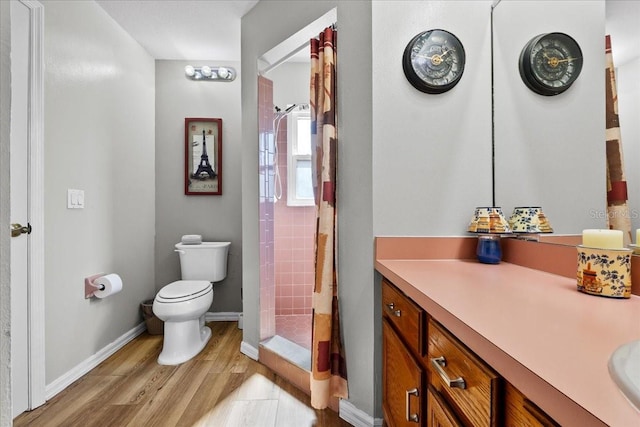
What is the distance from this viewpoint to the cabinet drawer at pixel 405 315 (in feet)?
2.97

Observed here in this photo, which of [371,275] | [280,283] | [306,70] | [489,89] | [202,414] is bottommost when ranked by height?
[202,414]

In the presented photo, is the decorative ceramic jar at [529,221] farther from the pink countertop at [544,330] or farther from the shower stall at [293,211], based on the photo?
the shower stall at [293,211]

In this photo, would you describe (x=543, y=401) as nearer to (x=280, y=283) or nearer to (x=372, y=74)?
(x=372, y=74)

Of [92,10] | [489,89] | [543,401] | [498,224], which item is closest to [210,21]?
[92,10]

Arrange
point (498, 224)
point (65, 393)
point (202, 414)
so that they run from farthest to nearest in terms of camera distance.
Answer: point (65, 393) < point (202, 414) < point (498, 224)

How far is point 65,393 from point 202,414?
88 cm

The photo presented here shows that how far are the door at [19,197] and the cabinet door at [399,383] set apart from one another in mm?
1810

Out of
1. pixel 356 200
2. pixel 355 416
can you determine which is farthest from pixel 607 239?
pixel 355 416

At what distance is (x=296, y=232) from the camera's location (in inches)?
114

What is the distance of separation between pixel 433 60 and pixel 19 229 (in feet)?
7.18

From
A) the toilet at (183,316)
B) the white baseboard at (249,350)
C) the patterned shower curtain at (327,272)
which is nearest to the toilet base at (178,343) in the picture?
the toilet at (183,316)

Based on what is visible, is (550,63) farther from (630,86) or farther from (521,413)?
(521,413)

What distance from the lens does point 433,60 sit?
138cm

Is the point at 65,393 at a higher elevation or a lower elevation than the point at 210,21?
lower
